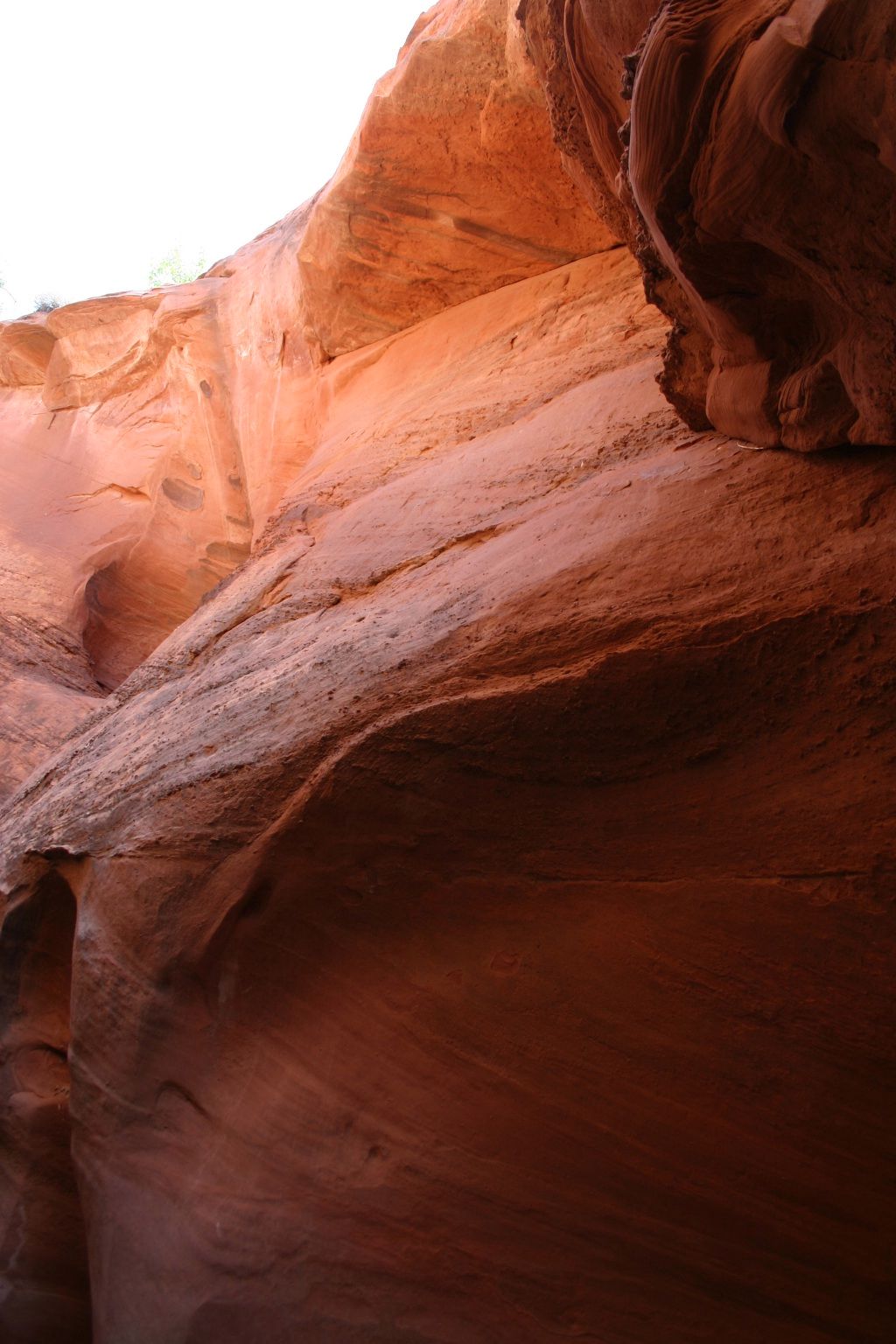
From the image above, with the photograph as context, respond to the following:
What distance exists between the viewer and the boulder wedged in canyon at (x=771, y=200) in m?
1.57

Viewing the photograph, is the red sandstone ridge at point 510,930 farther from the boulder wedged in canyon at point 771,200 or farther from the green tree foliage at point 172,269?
the green tree foliage at point 172,269

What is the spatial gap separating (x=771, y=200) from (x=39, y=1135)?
3597 mm

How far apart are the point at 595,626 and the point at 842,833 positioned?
0.77 m

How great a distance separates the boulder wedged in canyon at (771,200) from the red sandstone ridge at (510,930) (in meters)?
0.12

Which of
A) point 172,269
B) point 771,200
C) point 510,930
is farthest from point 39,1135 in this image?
point 172,269

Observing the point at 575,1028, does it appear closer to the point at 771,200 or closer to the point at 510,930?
the point at 510,930

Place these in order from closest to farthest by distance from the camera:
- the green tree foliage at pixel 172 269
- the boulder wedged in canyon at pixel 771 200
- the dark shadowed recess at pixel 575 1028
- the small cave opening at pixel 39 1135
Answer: the boulder wedged in canyon at pixel 771 200 → the dark shadowed recess at pixel 575 1028 → the small cave opening at pixel 39 1135 → the green tree foliage at pixel 172 269

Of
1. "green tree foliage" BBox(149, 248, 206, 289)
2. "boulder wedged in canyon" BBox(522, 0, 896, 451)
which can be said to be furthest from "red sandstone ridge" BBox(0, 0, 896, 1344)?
"green tree foliage" BBox(149, 248, 206, 289)

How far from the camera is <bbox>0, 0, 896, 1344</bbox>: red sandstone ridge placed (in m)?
2.11

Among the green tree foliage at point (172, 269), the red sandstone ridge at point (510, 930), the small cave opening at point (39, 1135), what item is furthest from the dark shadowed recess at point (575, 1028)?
the green tree foliage at point (172, 269)

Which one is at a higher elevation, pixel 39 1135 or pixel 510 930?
pixel 510 930

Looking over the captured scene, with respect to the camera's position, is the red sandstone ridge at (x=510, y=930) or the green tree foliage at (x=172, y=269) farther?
the green tree foliage at (x=172, y=269)

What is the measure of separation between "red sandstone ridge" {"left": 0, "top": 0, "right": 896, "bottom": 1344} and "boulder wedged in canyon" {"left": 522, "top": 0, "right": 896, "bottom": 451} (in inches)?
4.8

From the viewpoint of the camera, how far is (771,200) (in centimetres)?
190
